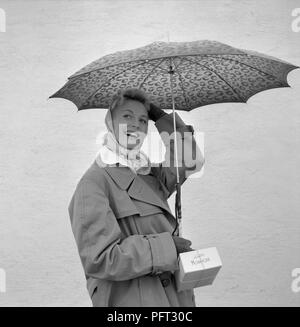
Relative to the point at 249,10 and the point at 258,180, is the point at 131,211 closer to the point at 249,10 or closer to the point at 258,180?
the point at 258,180

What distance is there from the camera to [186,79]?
230 cm

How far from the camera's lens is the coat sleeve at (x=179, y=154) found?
87.0 inches

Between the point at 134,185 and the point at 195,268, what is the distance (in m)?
0.41

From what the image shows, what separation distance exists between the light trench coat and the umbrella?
0.59 ft

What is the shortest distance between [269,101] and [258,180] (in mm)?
585

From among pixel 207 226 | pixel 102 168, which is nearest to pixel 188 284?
pixel 102 168

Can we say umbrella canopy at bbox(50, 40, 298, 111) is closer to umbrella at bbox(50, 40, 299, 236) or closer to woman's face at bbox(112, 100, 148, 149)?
umbrella at bbox(50, 40, 299, 236)

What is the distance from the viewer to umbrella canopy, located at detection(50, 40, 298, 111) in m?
2.13

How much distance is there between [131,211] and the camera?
1.95 meters
